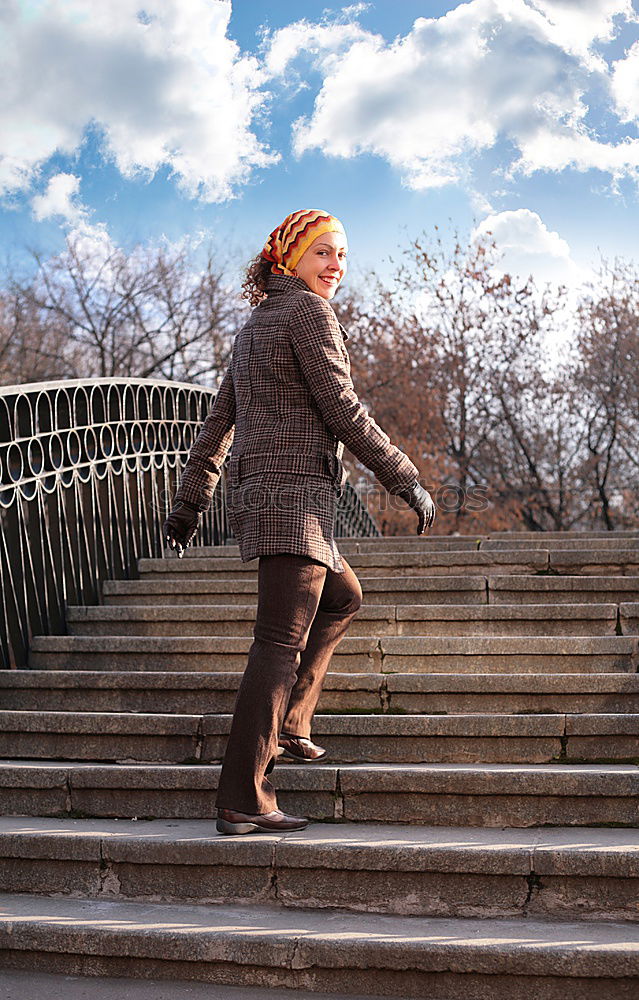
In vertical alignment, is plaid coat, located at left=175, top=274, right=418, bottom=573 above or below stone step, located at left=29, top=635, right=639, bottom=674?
above

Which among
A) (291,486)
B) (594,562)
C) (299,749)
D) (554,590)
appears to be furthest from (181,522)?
(594,562)

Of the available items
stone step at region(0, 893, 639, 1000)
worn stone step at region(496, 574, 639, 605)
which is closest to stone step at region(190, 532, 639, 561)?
worn stone step at region(496, 574, 639, 605)

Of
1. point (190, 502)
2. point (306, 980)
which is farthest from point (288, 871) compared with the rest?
point (190, 502)

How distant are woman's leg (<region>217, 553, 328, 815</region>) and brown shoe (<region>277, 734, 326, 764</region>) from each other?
264 mm

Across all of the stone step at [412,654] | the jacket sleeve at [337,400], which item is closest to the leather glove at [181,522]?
the jacket sleeve at [337,400]

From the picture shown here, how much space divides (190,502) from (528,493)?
24.5 metres

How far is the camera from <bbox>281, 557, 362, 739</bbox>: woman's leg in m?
3.57

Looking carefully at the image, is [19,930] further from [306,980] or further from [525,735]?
[525,735]

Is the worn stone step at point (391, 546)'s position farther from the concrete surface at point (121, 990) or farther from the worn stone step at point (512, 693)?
the concrete surface at point (121, 990)

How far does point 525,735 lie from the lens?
3.80 meters

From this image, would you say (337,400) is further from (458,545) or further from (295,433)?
(458,545)

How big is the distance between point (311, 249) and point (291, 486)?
0.85 metres

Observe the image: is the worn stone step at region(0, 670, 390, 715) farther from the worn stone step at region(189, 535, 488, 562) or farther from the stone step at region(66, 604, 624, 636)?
the worn stone step at region(189, 535, 488, 562)

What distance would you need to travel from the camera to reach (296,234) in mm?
3555
